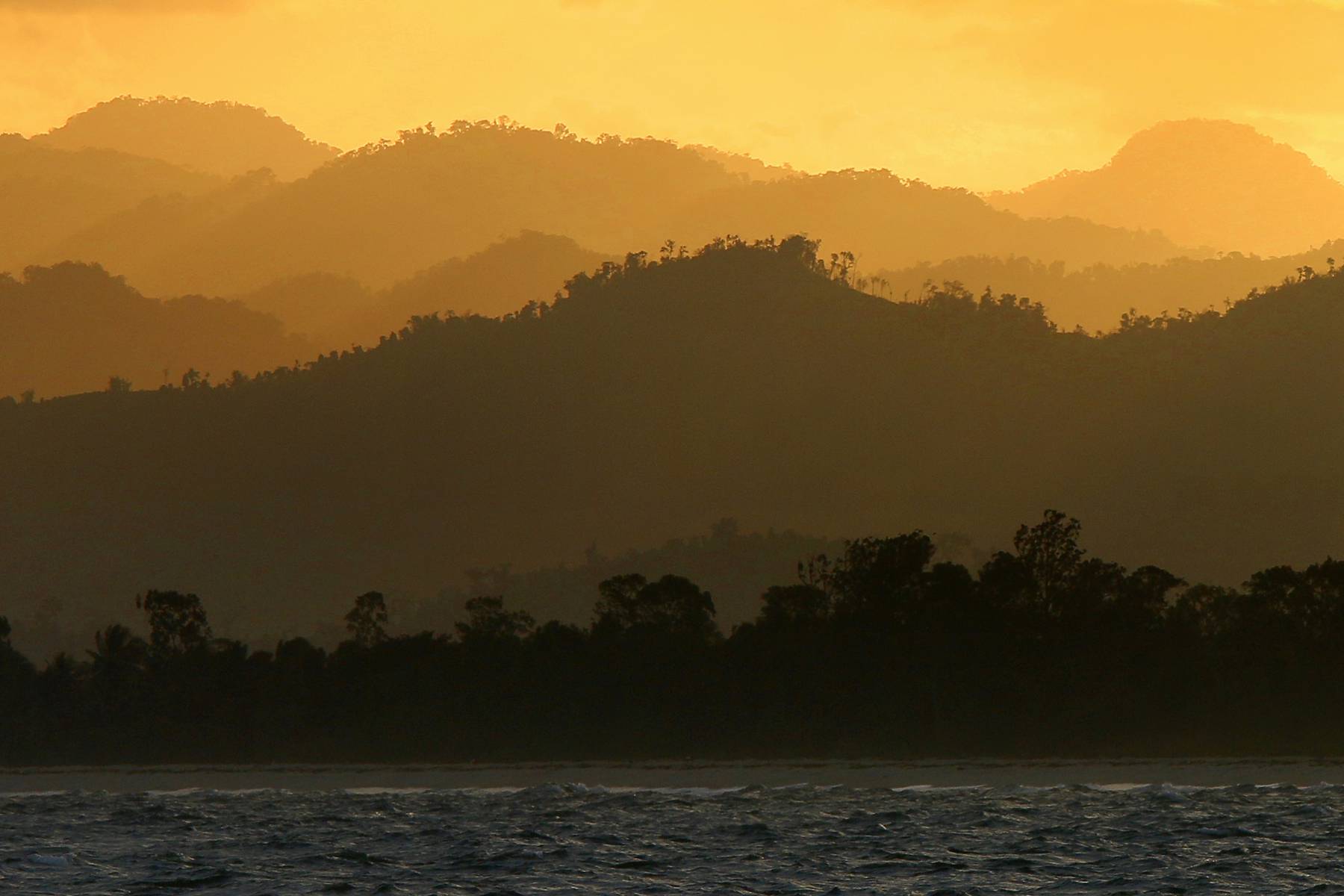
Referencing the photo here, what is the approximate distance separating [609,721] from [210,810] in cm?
4119

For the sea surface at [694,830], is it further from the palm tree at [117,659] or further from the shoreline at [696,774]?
the palm tree at [117,659]

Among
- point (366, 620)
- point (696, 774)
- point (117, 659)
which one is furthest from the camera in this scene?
point (366, 620)

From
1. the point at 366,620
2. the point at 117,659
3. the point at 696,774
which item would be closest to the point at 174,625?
the point at 117,659

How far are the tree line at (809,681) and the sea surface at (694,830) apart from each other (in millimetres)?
9862

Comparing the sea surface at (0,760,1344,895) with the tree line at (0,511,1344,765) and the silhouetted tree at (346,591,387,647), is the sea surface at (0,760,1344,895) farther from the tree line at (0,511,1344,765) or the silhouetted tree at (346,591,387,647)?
the silhouetted tree at (346,591,387,647)

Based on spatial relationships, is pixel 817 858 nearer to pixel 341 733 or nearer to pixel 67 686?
pixel 341 733

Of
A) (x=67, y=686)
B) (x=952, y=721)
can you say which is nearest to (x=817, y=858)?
(x=952, y=721)

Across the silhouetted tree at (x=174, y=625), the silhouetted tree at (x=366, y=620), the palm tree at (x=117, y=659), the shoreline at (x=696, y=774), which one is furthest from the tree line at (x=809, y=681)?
the silhouetted tree at (x=366, y=620)

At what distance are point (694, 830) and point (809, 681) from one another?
2236 inches

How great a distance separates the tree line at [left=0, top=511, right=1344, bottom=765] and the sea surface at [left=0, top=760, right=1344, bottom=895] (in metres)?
9.86

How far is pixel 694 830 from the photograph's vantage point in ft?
248

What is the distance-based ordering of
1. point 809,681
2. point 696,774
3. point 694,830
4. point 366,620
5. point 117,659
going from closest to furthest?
point 694,830
point 696,774
point 809,681
point 117,659
point 366,620

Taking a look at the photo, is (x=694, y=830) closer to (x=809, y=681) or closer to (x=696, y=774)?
(x=696, y=774)

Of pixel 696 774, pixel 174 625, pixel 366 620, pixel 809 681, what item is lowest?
pixel 696 774
